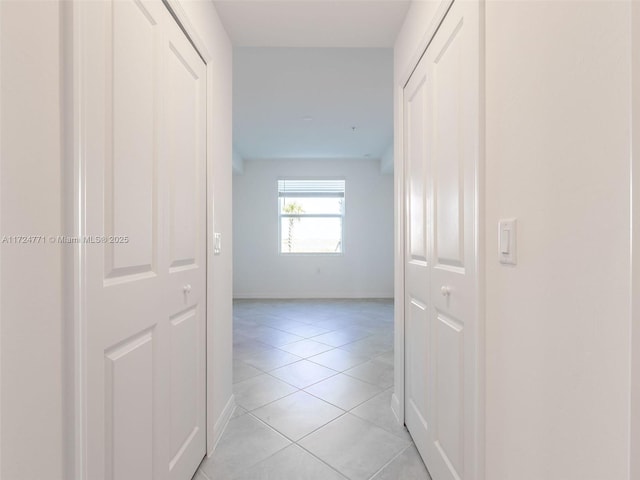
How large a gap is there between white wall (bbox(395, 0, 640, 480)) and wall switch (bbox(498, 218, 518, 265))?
2cm

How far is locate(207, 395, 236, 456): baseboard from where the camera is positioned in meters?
1.79

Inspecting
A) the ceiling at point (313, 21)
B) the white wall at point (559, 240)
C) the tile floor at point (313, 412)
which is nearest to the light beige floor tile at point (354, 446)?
the tile floor at point (313, 412)

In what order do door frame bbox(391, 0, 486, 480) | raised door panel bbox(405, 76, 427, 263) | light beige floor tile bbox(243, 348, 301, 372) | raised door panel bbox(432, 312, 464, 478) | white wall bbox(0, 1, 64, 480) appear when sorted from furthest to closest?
light beige floor tile bbox(243, 348, 301, 372), raised door panel bbox(405, 76, 427, 263), raised door panel bbox(432, 312, 464, 478), door frame bbox(391, 0, 486, 480), white wall bbox(0, 1, 64, 480)

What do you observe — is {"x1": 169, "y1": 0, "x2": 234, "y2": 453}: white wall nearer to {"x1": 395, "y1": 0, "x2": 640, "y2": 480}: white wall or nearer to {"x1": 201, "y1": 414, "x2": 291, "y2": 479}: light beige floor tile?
{"x1": 201, "y1": 414, "x2": 291, "y2": 479}: light beige floor tile

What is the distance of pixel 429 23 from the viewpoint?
1545 mm

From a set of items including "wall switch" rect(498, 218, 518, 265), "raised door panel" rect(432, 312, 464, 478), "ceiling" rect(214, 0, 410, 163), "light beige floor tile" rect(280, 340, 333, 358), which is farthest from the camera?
"light beige floor tile" rect(280, 340, 333, 358)

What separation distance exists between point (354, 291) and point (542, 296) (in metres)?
5.96

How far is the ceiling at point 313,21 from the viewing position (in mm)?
1849

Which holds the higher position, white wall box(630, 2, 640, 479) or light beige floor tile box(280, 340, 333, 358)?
white wall box(630, 2, 640, 479)

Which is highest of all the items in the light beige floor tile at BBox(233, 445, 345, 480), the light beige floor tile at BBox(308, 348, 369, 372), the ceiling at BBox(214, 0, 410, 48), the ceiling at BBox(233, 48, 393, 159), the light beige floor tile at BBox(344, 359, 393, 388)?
the ceiling at BBox(233, 48, 393, 159)

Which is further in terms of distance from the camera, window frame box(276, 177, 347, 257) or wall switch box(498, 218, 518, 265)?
window frame box(276, 177, 347, 257)

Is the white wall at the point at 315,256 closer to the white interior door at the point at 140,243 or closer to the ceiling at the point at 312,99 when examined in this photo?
the ceiling at the point at 312,99

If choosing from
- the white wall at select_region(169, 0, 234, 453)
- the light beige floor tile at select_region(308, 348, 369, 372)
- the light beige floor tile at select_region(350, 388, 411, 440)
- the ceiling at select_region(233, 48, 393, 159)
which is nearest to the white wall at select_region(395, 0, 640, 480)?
the light beige floor tile at select_region(350, 388, 411, 440)

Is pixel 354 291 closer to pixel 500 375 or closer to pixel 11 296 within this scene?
pixel 500 375
